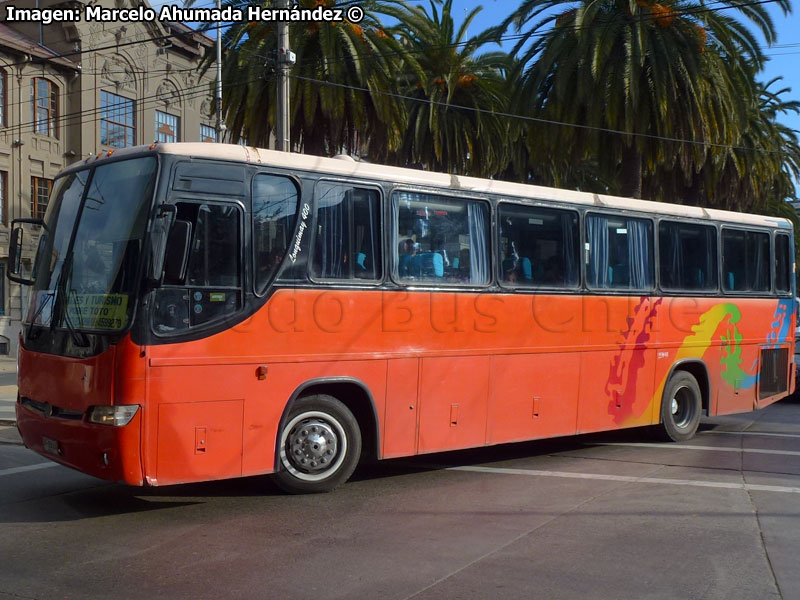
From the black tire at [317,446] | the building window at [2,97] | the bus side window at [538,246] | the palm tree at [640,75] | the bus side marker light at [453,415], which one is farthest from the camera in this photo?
the building window at [2,97]

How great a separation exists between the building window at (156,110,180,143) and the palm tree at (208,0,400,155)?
54.3 ft

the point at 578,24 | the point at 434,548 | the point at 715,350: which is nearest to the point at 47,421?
the point at 434,548

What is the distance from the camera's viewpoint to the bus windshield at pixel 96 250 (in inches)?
299

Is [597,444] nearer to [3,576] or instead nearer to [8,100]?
[3,576]

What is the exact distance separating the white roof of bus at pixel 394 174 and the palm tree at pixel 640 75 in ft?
24.0

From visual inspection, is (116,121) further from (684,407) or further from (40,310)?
(40,310)

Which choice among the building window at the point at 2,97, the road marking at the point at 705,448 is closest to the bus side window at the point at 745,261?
the road marking at the point at 705,448

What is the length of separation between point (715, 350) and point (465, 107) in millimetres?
13229

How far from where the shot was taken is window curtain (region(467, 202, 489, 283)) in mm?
9984

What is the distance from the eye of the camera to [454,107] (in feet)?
81.4

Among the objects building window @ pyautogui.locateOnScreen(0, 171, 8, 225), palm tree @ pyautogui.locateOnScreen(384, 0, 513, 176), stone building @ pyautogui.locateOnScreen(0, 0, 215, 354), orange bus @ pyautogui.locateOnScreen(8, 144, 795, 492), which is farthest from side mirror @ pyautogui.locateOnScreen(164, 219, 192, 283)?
building window @ pyautogui.locateOnScreen(0, 171, 8, 225)

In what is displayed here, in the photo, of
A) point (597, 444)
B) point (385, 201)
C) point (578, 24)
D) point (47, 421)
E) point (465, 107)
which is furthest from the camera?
point (465, 107)

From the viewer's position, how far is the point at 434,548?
6.76 metres

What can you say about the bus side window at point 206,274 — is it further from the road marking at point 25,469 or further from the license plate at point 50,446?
the road marking at point 25,469
